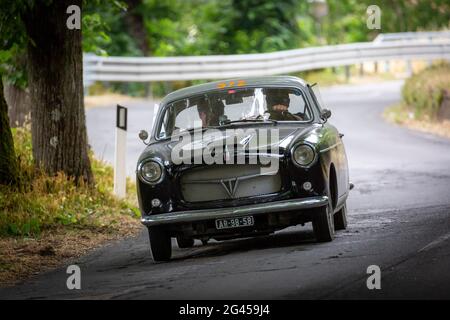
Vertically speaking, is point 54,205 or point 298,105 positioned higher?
point 298,105

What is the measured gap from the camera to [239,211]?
9.84m

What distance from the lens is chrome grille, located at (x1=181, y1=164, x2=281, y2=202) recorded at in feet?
32.7

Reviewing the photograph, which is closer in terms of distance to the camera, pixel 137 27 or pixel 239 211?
pixel 239 211

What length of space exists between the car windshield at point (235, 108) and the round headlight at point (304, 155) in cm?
113

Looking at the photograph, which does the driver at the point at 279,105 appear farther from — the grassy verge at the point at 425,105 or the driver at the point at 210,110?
the grassy verge at the point at 425,105

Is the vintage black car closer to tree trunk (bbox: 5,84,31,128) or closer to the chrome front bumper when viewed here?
the chrome front bumper

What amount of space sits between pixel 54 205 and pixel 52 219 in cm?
35

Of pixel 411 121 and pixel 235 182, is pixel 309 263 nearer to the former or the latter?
pixel 235 182

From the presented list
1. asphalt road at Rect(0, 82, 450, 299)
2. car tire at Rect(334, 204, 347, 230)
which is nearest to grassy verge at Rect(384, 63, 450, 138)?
asphalt road at Rect(0, 82, 450, 299)

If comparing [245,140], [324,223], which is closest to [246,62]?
[245,140]

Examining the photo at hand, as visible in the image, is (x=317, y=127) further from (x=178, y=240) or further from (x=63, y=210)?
(x=63, y=210)

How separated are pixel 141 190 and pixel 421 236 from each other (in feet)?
9.18

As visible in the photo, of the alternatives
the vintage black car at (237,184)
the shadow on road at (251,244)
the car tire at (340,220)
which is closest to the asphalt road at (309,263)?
the shadow on road at (251,244)

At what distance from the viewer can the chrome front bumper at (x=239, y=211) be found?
385 inches
